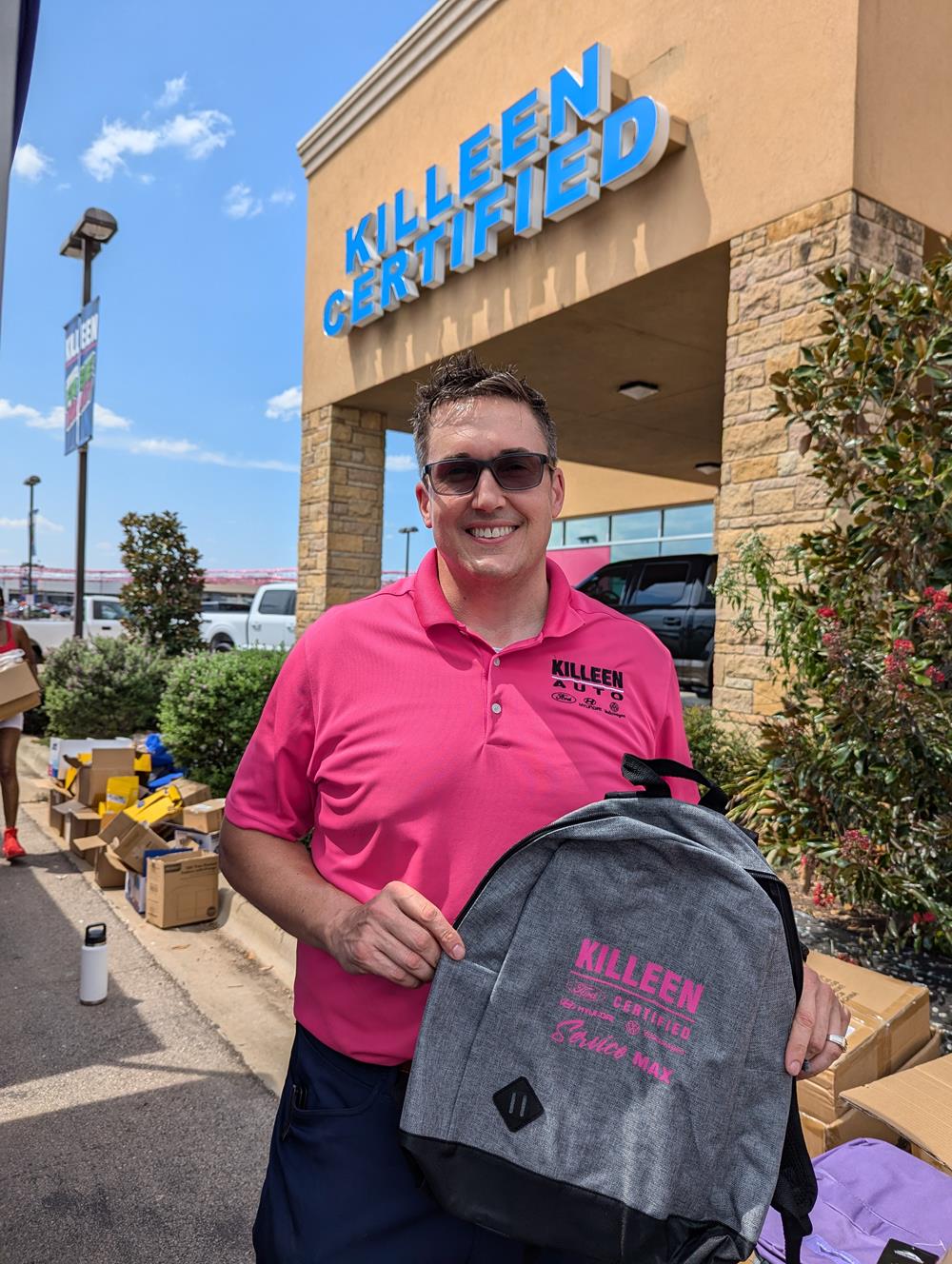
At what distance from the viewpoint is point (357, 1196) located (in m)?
1.42

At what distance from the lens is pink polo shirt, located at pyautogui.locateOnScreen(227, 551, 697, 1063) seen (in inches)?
57.7

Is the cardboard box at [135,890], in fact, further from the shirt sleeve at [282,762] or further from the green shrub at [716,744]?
the shirt sleeve at [282,762]

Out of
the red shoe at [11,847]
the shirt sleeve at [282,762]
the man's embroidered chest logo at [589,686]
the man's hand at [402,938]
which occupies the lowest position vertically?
the red shoe at [11,847]

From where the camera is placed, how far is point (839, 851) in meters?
3.47

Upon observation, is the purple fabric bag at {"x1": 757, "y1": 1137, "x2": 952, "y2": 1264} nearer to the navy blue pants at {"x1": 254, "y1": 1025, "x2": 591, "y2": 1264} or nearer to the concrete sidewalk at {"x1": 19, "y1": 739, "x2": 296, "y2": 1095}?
the navy blue pants at {"x1": 254, "y1": 1025, "x2": 591, "y2": 1264}

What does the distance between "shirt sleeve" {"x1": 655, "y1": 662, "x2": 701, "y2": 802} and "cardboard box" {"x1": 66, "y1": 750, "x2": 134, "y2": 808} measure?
599 cm

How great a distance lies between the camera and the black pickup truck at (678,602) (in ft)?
34.8

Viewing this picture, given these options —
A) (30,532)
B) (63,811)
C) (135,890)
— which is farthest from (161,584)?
(30,532)

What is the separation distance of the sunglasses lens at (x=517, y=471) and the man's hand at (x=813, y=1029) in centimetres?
93

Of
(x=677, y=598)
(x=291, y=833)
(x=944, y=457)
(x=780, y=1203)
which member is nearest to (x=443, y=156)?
(x=677, y=598)

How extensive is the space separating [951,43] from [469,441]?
6517 millimetres

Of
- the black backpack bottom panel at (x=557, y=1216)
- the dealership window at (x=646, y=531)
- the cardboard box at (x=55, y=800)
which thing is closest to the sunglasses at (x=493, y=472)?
the black backpack bottom panel at (x=557, y=1216)

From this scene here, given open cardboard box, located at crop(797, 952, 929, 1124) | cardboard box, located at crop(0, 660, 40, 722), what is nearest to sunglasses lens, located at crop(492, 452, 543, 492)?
open cardboard box, located at crop(797, 952, 929, 1124)

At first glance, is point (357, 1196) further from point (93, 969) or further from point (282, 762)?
point (93, 969)
